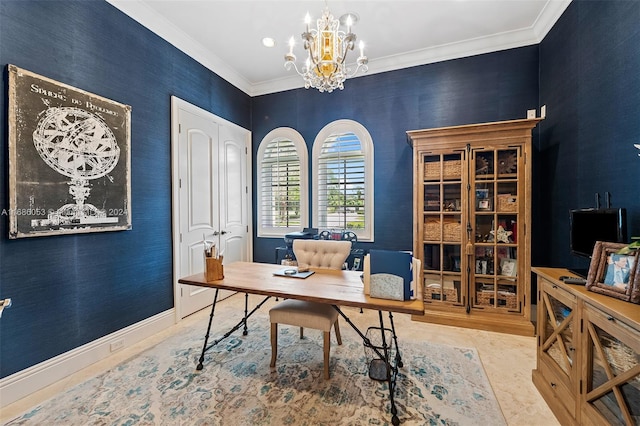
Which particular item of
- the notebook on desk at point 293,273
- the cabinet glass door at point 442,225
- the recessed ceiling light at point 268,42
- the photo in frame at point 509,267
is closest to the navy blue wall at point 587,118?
the photo in frame at point 509,267

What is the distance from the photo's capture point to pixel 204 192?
138 inches

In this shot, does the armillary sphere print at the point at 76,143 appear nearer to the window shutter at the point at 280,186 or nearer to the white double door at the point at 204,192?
the white double door at the point at 204,192

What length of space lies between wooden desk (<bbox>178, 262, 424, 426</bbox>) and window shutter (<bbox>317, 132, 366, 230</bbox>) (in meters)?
1.64

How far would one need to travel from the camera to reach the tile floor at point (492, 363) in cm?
174

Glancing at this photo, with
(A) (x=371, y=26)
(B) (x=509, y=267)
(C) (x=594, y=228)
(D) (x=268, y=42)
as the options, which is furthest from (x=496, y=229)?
(D) (x=268, y=42)

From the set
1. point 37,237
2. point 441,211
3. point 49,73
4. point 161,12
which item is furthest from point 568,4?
point 37,237

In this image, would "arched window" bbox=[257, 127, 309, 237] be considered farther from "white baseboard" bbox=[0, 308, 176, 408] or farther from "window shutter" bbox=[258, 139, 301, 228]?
"white baseboard" bbox=[0, 308, 176, 408]

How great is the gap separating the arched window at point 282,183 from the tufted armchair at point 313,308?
1.58 metres

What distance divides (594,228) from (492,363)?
4.24 ft

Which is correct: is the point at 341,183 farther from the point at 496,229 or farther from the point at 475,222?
the point at 496,229

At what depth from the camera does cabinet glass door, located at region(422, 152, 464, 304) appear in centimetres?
302

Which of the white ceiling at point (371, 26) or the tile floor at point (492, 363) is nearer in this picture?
the tile floor at point (492, 363)

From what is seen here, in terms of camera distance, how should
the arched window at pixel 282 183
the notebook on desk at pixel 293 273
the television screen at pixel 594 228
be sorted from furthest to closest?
the arched window at pixel 282 183 < the notebook on desk at pixel 293 273 < the television screen at pixel 594 228

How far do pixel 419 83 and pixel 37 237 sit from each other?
160 inches
